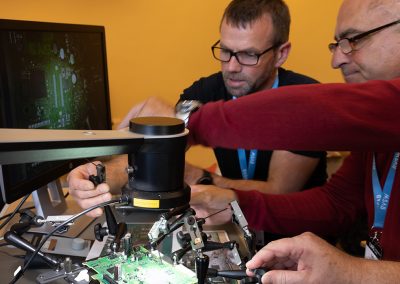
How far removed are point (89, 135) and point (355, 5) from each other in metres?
0.86

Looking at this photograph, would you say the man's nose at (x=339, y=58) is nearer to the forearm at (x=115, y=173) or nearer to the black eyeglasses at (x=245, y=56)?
the black eyeglasses at (x=245, y=56)

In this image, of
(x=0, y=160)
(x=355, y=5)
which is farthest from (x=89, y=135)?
(x=355, y=5)

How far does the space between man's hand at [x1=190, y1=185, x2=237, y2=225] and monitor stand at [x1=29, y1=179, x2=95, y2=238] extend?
0.36 meters

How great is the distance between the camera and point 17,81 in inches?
37.9

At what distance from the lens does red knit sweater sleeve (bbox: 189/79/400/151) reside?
0.59m

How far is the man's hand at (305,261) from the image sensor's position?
2.41 ft

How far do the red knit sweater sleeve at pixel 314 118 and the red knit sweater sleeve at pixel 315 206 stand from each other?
23.9 inches

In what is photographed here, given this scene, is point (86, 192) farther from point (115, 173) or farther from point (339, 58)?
point (339, 58)

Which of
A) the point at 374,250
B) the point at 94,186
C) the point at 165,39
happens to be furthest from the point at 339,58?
the point at 165,39

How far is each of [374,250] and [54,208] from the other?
0.98 meters

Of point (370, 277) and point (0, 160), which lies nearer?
point (0, 160)

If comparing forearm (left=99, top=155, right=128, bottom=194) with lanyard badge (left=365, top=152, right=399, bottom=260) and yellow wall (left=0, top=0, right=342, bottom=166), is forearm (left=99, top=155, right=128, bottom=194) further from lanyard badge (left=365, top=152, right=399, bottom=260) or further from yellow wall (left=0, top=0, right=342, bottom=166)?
yellow wall (left=0, top=0, right=342, bottom=166)

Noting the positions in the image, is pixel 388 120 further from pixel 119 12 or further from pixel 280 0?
pixel 119 12

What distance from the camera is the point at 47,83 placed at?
3.57 ft
